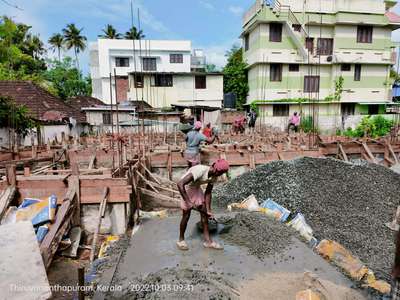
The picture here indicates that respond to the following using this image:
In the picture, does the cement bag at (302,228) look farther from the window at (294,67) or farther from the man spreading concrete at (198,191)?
the window at (294,67)

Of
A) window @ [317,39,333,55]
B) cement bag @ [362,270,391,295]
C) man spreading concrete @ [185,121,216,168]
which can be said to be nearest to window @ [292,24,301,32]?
window @ [317,39,333,55]

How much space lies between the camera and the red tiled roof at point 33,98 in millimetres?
18359

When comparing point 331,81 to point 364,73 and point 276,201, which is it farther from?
point 276,201

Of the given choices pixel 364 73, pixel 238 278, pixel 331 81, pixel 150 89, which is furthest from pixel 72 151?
pixel 364 73

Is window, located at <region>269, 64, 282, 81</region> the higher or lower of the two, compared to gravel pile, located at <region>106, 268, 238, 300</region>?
higher

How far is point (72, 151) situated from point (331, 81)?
22088 millimetres

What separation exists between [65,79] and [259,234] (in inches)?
1434

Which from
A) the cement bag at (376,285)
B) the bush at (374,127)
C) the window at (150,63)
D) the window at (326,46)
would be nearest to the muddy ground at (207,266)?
the cement bag at (376,285)

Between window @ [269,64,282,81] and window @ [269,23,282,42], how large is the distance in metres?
1.97

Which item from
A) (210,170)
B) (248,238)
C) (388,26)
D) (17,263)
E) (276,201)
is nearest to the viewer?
(17,263)

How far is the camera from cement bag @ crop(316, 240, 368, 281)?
3812mm

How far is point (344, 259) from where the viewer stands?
4094 millimetres

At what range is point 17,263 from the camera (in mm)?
3469

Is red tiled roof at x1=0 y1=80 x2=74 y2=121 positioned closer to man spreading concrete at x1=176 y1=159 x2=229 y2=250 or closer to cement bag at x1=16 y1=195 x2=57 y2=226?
cement bag at x1=16 y1=195 x2=57 y2=226
